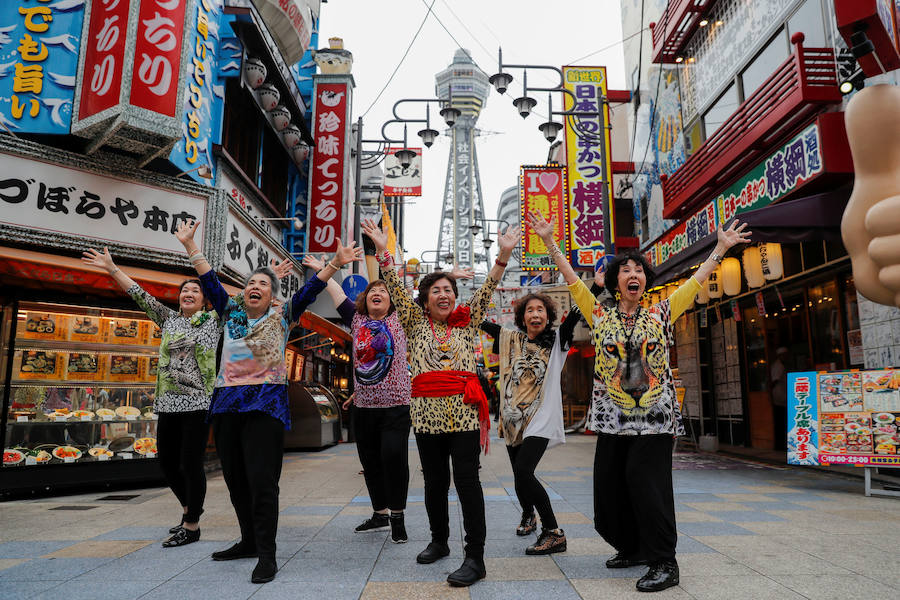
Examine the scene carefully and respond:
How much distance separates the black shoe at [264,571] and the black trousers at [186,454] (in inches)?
45.4

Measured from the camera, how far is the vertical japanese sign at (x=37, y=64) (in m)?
6.68

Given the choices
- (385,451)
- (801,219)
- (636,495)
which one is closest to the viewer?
(636,495)

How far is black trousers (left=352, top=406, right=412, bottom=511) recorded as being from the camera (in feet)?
14.2

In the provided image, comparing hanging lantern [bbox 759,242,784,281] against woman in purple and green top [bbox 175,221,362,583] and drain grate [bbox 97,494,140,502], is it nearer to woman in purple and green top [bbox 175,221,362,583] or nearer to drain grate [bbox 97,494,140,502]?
woman in purple and green top [bbox 175,221,362,583]

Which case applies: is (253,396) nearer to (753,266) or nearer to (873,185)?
(873,185)

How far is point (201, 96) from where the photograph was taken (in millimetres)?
7938

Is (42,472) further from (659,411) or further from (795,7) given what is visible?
(795,7)

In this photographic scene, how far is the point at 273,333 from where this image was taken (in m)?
3.73

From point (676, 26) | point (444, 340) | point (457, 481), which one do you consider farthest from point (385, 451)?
point (676, 26)

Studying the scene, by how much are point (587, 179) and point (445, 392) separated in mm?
10390

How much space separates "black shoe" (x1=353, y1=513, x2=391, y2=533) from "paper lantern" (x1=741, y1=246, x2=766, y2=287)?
6473 mm

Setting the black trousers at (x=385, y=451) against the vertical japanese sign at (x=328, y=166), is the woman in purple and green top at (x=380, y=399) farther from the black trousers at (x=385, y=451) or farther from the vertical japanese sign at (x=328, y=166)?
the vertical japanese sign at (x=328, y=166)

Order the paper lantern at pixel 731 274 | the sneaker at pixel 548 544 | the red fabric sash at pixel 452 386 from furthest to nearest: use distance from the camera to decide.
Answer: the paper lantern at pixel 731 274 < the sneaker at pixel 548 544 < the red fabric sash at pixel 452 386

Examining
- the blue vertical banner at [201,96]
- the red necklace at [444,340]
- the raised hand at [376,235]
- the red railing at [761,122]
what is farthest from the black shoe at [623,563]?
the blue vertical banner at [201,96]
